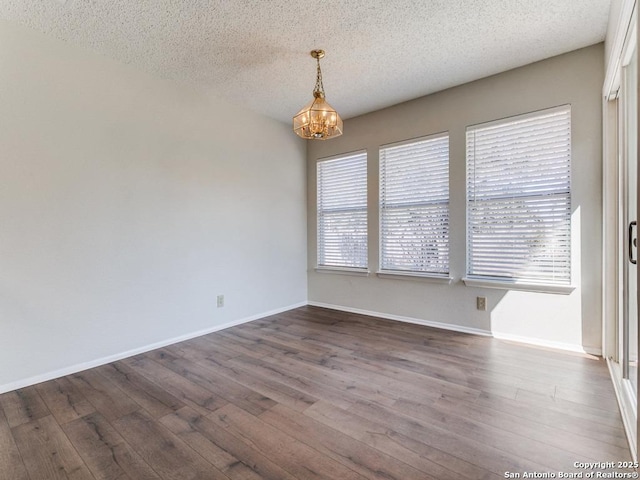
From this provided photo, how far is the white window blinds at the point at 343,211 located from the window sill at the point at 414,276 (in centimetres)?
35

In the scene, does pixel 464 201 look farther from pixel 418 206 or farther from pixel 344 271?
pixel 344 271

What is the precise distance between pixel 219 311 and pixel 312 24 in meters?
2.92

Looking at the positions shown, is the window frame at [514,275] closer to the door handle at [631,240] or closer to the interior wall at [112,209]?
the door handle at [631,240]

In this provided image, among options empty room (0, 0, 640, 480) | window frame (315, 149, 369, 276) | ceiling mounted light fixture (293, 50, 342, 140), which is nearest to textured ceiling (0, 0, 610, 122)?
empty room (0, 0, 640, 480)

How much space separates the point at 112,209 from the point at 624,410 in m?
3.82

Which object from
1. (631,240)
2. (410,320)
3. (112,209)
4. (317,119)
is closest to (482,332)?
(410,320)

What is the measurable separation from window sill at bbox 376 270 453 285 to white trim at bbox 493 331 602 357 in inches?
27.4

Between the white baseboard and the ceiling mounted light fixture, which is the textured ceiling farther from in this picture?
the white baseboard

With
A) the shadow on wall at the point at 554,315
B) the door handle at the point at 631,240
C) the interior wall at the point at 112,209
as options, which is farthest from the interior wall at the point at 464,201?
the interior wall at the point at 112,209

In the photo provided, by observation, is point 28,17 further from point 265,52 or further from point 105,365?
point 105,365

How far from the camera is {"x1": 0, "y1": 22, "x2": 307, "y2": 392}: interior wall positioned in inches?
89.0

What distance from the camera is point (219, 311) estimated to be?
3.57m

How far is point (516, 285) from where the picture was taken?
2.98m

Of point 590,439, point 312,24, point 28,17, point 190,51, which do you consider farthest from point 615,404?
point 28,17
